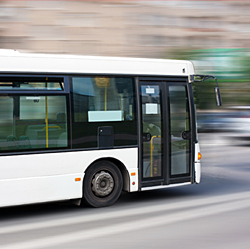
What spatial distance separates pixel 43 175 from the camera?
22.5 feet

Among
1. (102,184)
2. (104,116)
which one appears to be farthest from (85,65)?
(102,184)

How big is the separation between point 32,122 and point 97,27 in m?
54.5

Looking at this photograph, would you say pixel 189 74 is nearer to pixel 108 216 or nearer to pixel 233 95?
pixel 108 216

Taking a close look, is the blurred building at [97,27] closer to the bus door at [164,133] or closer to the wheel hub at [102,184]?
the bus door at [164,133]

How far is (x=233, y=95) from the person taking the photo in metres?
26.0

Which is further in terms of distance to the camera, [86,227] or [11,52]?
[11,52]

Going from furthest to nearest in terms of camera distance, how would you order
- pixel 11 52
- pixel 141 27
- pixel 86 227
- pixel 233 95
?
pixel 141 27, pixel 233 95, pixel 11 52, pixel 86 227

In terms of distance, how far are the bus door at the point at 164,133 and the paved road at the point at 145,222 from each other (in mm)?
474

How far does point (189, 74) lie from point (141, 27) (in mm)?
52138

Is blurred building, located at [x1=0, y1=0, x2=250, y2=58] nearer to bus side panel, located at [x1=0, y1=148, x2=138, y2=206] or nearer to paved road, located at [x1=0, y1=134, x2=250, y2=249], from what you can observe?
paved road, located at [x1=0, y1=134, x2=250, y2=249]

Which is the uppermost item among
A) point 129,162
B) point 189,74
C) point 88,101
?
point 189,74

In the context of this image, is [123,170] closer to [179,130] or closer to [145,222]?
[179,130]

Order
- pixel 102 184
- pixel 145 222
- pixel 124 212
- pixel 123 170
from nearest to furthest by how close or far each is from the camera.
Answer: pixel 145 222, pixel 124 212, pixel 102 184, pixel 123 170

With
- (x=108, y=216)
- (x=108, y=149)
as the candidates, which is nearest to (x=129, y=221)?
(x=108, y=216)
